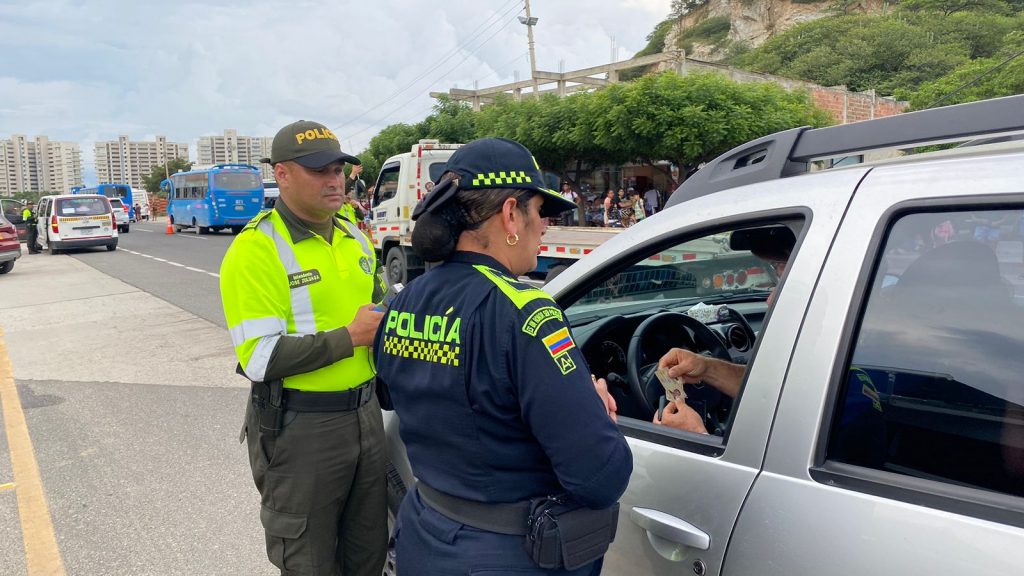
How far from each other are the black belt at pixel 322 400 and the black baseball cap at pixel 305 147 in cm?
69

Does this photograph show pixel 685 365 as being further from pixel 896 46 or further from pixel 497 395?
pixel 896 46

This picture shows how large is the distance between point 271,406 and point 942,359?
173 centimetres

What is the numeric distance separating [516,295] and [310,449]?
107 cm

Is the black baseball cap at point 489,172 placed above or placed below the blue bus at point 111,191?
below

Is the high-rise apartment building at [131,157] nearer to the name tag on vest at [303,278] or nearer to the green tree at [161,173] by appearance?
the green tree at [161,173]

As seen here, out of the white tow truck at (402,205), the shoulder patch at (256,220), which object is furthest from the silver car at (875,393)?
the white tow truck at (402,205)

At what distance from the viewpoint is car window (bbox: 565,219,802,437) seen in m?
2.05

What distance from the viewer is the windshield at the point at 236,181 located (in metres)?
30.1

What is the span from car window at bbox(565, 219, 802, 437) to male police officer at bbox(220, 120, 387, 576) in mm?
719

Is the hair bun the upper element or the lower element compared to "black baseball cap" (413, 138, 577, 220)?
lower

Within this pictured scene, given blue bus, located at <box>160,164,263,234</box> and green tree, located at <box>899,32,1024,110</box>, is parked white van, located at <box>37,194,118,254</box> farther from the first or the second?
green tree, located at <box>899,32,1024,110</box>

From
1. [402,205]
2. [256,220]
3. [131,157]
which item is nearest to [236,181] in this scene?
[402,205]

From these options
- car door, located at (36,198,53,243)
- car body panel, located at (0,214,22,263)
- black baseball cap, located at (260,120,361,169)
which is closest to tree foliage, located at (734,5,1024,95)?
car door, located at (36,198,53,243)

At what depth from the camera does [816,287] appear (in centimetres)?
142
